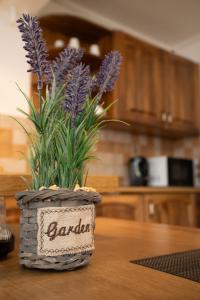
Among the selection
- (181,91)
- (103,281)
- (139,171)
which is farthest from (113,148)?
(103,281)

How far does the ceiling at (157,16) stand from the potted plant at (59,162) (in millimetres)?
2783

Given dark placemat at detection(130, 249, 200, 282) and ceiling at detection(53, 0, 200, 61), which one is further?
ceiling at detection(53, 0, 200, 61)

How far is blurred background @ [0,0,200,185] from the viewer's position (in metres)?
2.46

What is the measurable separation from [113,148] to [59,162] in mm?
2748

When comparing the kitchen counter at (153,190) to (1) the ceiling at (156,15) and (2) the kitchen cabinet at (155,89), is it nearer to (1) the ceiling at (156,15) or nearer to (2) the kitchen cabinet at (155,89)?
(2) the kitchen cabinet at (155,89)

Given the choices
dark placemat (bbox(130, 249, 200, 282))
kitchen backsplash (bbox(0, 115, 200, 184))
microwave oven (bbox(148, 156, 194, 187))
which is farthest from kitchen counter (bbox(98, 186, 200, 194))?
dark placemat (bbox(130, 249, 200, 282))

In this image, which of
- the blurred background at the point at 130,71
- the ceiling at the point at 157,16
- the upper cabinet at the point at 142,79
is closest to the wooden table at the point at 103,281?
the blurred background at the point at 130,71

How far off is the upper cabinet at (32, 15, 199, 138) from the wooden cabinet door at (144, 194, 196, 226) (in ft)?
2.36

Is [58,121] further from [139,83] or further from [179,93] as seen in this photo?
[179,93]

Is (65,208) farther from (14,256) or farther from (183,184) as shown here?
(183,184)

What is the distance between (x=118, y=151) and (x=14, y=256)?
272cm

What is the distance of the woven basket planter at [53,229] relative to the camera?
0.50 metres

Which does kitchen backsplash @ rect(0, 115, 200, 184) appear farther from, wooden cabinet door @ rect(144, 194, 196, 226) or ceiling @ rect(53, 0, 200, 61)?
ceiling @ rect(53, 0, 200, 61)

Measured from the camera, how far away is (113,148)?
3266mm
